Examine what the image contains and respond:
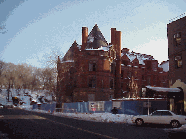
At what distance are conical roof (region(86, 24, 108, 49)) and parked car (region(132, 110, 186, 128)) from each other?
37.0 m

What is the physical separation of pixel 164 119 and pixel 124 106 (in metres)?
13.5

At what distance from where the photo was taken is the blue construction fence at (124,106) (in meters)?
30.0

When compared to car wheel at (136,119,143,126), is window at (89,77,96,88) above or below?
above

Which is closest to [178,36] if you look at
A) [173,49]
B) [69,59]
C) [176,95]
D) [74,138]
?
[173,49]

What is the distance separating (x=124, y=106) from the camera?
32719 millimetres

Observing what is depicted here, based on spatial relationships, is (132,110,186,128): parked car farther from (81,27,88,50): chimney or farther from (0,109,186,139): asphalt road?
(81,27,88,50): chimney

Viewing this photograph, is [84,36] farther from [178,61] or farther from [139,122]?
[139,122]

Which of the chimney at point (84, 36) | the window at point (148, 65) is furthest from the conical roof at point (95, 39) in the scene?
the window at point (148, 65)

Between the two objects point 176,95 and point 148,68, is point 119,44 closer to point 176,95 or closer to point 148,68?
point 148,68

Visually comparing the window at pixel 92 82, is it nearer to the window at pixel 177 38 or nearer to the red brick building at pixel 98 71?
the red brick building at pixel 98 71

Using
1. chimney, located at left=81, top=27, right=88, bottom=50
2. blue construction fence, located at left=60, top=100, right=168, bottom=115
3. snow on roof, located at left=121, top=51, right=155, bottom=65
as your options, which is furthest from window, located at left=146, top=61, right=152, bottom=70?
blue construction fence, located at left=60, top=100, right=168, bottom=115

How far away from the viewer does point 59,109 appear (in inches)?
1934

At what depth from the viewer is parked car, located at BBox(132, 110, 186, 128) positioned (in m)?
18.7

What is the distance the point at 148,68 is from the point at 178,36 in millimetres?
41982
